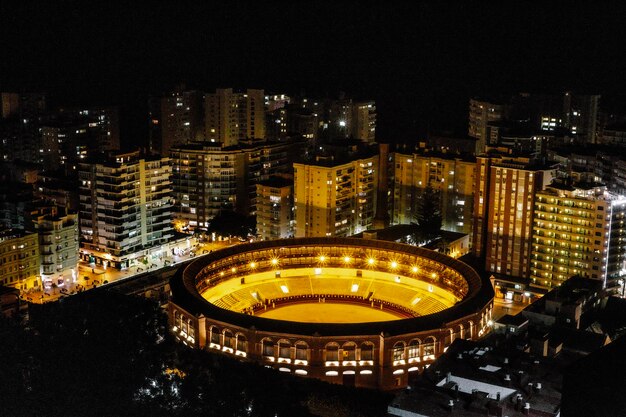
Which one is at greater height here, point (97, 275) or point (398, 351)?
point (398, 351)

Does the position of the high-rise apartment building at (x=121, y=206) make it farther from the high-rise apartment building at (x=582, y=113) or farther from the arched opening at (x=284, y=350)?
the high-rise apartment building at (x=582, y=113)

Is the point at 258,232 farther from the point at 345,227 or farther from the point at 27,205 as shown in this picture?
the point at 27,205

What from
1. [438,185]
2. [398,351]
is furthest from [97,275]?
[438,185]

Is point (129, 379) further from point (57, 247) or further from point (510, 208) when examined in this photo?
point (510, 208)

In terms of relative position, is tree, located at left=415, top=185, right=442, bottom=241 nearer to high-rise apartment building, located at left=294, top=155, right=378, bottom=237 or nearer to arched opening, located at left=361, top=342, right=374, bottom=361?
high-rise apartment building, located at left=294, top=155, right=378, bottom=237

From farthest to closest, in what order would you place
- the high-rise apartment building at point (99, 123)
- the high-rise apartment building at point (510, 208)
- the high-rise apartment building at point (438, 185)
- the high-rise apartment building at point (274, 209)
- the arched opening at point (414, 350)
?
the high-rise apartment building at point (99, 123), the high-rise apartment building at point (438, 185), the high-rise apartment building at point (274, 209), the high-rise apartment building at point (510, 208), the arched opening at point (414, 350)

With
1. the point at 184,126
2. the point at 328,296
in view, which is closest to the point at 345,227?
the point at 328,296

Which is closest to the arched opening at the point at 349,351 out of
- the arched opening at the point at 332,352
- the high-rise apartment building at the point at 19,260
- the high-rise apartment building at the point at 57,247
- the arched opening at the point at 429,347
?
the arched opening at the point at 332,352
